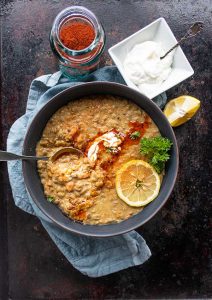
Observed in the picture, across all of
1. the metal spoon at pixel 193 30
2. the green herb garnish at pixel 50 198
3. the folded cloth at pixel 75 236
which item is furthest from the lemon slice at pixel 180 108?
the green herb garnish at pixel 50 198

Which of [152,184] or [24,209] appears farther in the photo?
[24,209]

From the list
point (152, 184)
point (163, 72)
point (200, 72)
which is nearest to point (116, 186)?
point (152, 184)

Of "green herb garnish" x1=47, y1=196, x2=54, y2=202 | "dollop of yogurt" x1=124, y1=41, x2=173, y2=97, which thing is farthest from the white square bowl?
"green herb garnish" x1=47, y1=196, x2=54, y2=202

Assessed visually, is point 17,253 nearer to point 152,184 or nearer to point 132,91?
point 152,184

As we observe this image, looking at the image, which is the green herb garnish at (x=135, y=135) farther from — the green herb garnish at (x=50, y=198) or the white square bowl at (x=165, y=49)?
the green herb garnish at (x=50, y=198)

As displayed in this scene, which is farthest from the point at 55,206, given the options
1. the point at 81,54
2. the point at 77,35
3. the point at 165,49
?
the point at 165,49

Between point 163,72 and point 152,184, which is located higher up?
point 163,72

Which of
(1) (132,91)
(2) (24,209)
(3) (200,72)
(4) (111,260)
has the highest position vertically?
(1) (132,91)
